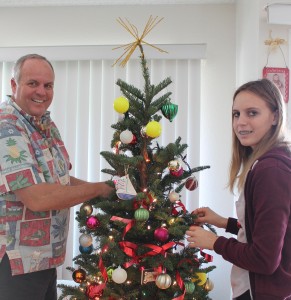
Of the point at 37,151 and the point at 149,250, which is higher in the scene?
the point at 37,151

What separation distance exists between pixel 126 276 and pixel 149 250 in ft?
0.38

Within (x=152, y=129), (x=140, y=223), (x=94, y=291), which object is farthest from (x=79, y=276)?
(x=152, y=129)

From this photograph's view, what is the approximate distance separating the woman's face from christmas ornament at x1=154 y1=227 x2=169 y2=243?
1.33 ft

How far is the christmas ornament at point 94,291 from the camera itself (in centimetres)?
130

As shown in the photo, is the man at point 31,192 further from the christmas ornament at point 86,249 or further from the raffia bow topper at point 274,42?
the raffia bow topper at point 274,42

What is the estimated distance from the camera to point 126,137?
128 cm

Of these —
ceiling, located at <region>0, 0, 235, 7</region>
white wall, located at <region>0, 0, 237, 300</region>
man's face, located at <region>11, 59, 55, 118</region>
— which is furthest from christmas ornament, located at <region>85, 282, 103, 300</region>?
ceiling, located at <region>0, 0, 235, 7</region>

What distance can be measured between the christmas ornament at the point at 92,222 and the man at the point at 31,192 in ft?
0.31

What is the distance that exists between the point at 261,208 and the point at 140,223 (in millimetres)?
400

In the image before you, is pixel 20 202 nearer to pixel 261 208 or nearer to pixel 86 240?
pixel 86 240

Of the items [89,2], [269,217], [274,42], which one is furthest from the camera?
[89,2]

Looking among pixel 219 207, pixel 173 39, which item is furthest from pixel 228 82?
pixel 219 207

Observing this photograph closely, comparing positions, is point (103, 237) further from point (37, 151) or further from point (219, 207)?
point (219, 207)

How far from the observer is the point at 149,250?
4.14 feet
